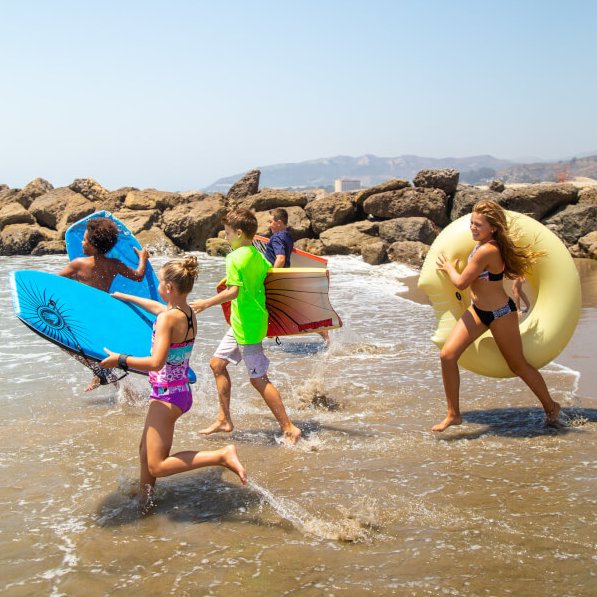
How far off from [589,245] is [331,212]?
761 cm

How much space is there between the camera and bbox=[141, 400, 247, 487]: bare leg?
156 inches

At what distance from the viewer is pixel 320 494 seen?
4.36m

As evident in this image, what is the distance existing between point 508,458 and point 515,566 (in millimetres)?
1566

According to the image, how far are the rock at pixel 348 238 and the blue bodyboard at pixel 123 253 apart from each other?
44.4ft

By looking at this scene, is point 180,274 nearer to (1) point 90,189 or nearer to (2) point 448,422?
(2) point 448,422

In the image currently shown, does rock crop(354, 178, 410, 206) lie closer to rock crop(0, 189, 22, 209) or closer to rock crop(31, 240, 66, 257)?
rock crop(31, 240, 66, 257)

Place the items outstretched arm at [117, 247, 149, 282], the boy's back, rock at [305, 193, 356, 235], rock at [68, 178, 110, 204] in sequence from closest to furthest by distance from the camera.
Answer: the boy's back < outstretched arm at [117, 247, 149, 282] < rock at [305, 193, 356, 235] < rock at [68, 178, 110, 204]

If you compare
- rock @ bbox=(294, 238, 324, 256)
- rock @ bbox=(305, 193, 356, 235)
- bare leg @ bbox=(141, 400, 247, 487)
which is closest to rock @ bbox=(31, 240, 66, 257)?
rock @ bbox=(294, 238, 324, 256)

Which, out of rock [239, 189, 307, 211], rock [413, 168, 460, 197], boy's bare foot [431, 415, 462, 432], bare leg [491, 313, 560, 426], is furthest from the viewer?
rock [239, 189, 307, 211]

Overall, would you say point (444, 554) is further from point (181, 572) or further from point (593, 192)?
point (593, 192)

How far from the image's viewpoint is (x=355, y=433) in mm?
5539

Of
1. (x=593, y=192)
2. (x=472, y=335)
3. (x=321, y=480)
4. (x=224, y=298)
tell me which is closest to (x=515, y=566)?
(x=321, y=480)

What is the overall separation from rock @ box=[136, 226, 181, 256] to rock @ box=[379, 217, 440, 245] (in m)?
6.71

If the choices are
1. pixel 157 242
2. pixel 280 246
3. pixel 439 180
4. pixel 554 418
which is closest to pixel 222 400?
pixel 554 418
